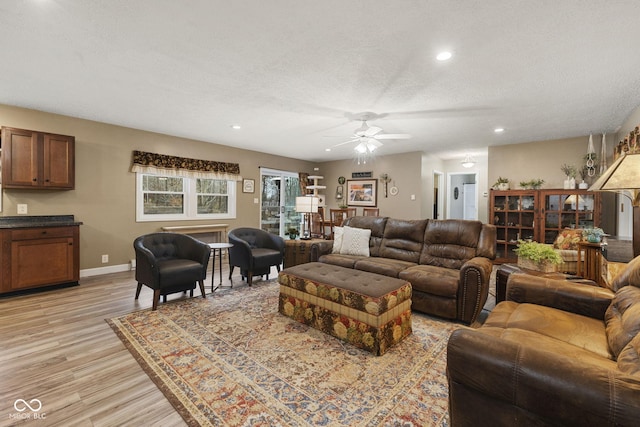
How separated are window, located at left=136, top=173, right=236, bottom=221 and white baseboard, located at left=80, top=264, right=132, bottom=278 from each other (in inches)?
34.0

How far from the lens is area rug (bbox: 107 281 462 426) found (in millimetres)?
1630

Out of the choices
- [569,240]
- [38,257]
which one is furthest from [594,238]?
[38,257]

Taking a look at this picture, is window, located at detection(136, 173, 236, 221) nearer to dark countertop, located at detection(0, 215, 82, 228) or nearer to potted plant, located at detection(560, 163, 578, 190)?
dark countertop, located at detection(0, 215, 82, 228)

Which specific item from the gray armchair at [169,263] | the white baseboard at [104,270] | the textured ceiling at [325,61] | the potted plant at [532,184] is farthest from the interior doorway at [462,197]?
the white baseboard at [104,270]

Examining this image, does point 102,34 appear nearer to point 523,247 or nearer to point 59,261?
point 59,261

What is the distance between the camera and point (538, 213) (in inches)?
210

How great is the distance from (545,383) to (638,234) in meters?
3.22

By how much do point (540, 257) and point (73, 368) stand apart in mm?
4015

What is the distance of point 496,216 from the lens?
583 centimetres

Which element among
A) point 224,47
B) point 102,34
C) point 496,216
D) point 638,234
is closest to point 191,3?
point 224,47

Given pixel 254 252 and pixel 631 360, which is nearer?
pixel 631 360

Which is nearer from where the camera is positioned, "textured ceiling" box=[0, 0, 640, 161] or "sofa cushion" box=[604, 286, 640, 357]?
"sofa cushion" box=[604, 286, 640, 357]

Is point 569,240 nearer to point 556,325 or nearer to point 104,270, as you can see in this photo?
point 556,325

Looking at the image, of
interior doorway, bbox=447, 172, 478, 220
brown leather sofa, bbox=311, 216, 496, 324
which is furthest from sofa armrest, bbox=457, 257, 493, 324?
interior doorway, bbox=447, 172, 478, 220
